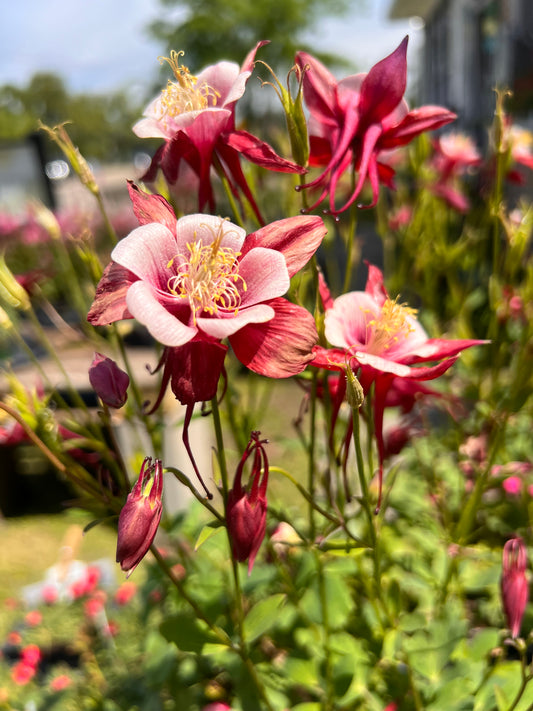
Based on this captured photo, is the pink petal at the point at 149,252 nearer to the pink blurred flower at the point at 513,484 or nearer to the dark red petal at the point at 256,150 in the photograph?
the dark red petal at the point at 256,150

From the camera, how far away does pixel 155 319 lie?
0.52m

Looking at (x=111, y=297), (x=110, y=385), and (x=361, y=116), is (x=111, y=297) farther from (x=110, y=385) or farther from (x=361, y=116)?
(x=361, y=116)

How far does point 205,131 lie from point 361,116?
0.66ft

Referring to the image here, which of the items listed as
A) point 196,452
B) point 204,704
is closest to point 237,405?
point 204,704

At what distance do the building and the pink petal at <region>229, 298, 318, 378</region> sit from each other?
12.0ft

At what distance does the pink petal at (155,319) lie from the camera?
515 millimetres

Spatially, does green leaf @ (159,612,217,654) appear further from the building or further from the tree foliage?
the tree foliage

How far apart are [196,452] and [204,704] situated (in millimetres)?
1383

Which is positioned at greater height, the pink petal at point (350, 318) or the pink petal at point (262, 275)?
the pink petal at point (262, 275)

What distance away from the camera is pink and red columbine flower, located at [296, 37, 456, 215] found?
27.4 inches

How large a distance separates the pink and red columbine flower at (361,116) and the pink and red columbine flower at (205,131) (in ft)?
0.25

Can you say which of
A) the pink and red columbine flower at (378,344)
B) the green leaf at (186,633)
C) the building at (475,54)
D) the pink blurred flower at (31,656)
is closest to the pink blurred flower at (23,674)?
the pink blurred flower at (31,656)

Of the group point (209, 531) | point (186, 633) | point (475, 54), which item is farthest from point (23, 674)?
point (475, 54)

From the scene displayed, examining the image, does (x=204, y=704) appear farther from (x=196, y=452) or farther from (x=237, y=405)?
(x=196, y=452)
